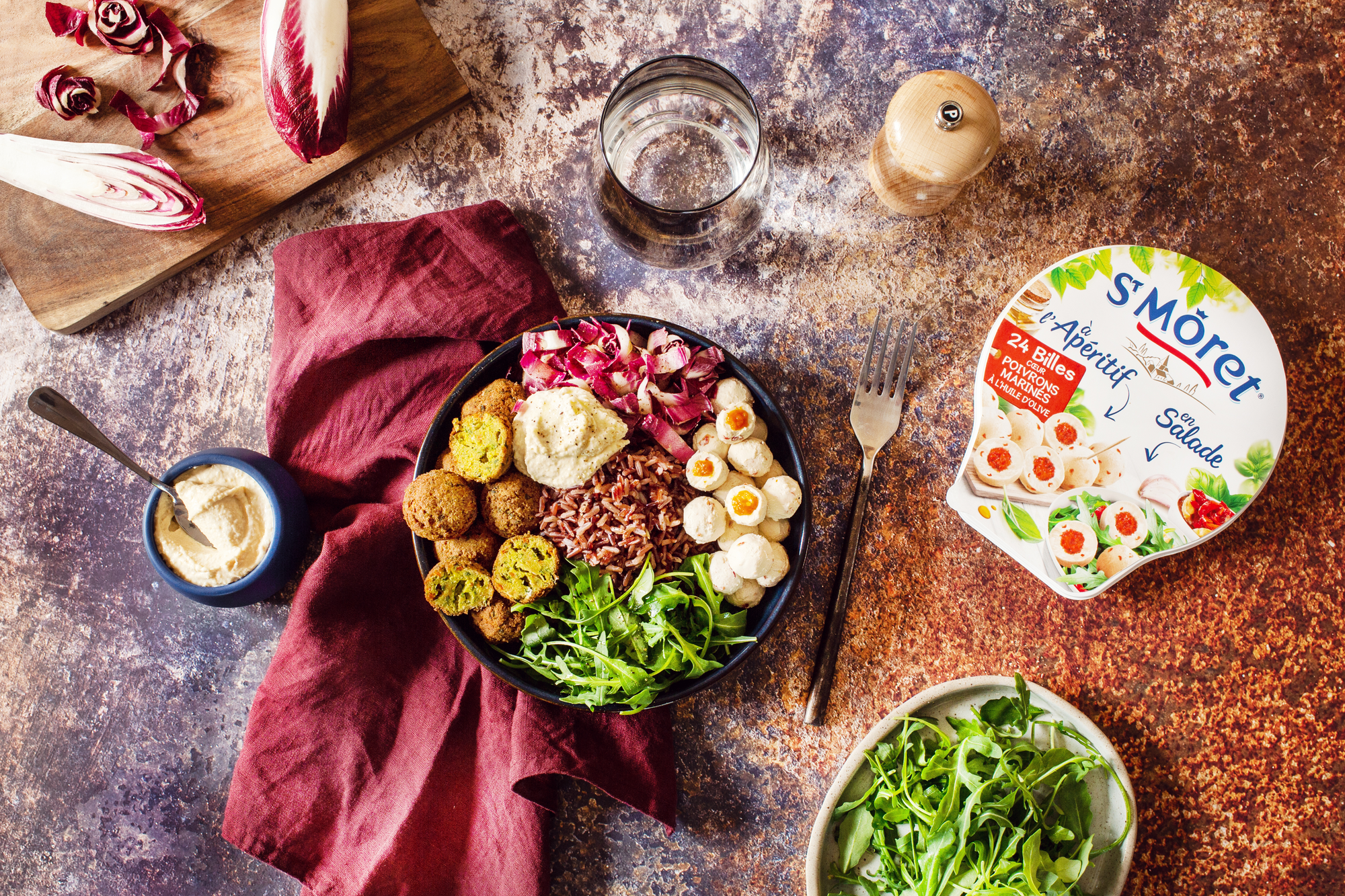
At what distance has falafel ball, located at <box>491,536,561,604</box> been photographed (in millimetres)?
1325

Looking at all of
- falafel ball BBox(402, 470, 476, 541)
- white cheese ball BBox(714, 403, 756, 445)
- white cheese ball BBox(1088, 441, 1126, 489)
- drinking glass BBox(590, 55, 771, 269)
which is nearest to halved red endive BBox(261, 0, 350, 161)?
drinking glass BBox(590, 55, 771, 269)

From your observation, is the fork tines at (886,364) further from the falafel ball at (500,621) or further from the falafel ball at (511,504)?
the falafel ball at (500,621)

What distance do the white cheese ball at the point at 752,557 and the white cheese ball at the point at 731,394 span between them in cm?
25

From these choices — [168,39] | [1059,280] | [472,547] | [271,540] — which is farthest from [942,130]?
[168,39]

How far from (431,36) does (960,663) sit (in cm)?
170

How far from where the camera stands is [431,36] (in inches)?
63.3

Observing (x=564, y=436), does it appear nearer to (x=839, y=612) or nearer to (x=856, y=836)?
(x=839, y=612)

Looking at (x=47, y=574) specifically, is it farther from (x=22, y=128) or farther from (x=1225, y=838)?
(x=1225, y=838)

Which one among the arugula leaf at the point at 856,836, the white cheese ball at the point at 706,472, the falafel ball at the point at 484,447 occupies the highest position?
the falafel ball at the point at 484,447

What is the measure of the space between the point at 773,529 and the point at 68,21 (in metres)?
1.80

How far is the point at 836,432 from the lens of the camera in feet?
5.26

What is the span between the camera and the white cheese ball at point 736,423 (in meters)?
1.35

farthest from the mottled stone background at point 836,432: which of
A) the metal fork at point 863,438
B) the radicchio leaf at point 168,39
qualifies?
the radicchio leaf at point 168,39

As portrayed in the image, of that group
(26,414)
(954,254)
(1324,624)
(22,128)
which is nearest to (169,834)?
(26,414)
